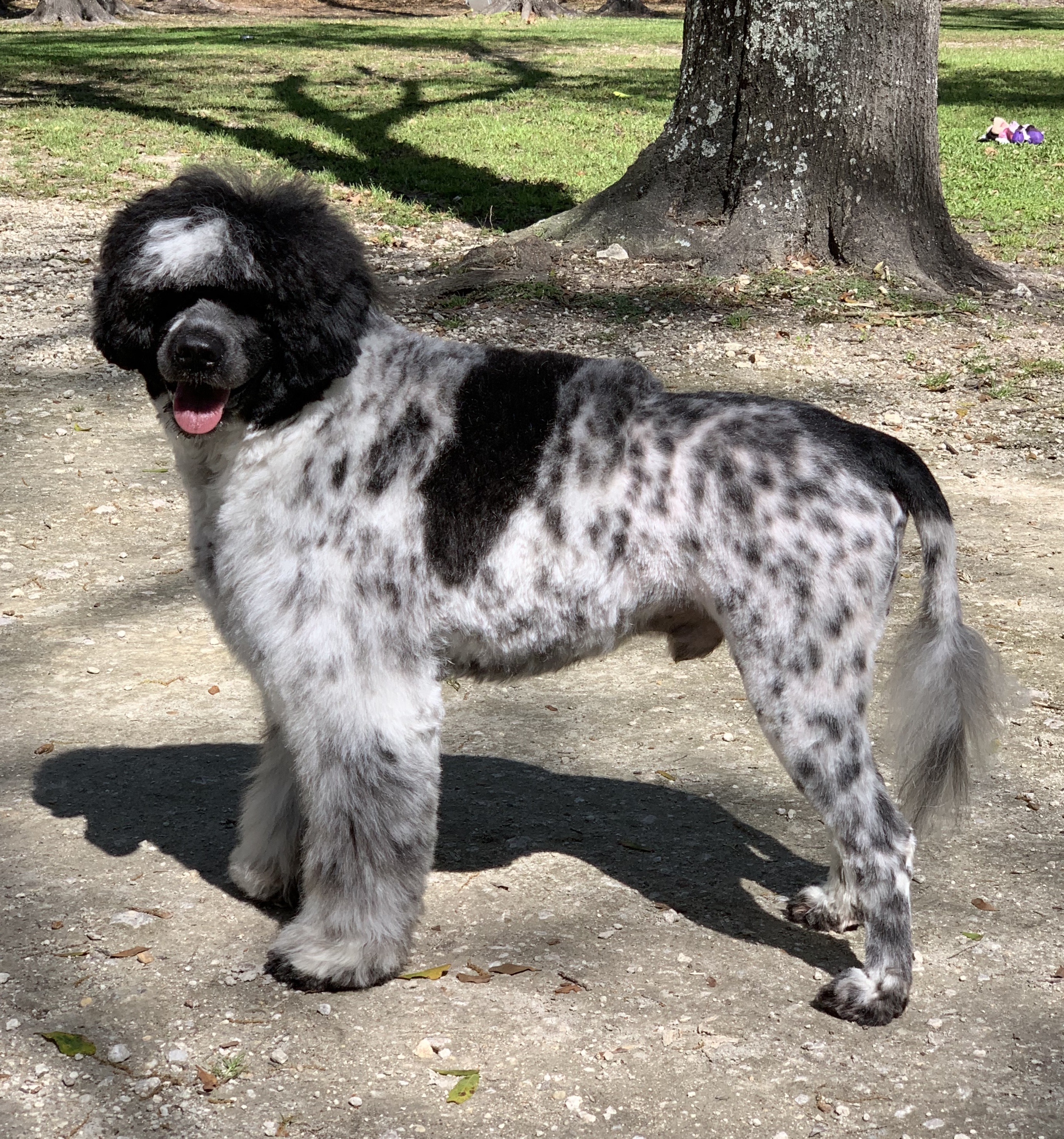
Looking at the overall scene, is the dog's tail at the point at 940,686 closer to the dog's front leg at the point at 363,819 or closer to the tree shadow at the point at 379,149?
the dog's front leg at the point at 363,819

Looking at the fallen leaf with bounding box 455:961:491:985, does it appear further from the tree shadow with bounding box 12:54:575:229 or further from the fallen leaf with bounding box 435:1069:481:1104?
the tree shadow with bounding box 12:54:575:229

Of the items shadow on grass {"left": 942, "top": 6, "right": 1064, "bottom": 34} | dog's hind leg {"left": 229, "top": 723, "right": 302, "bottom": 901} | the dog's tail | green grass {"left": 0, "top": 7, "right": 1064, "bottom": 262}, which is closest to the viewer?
the dog's tail

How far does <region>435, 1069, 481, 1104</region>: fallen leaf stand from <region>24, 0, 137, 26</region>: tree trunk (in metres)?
25.2

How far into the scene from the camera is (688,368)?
8.23 metres

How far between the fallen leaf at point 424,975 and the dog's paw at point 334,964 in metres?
0.04

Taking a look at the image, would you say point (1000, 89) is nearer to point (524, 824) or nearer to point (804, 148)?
point (804, 148)

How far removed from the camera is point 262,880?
3816 millimetres

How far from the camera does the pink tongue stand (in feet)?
10.7

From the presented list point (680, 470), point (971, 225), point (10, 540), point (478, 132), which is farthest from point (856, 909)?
point (478, 132)

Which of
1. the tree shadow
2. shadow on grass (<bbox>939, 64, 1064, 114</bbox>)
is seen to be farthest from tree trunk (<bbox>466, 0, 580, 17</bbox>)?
the tree shadow

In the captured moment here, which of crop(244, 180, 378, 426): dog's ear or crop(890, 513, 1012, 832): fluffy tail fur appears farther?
crop(890, 513, 1012, 832): fluffy tail fur

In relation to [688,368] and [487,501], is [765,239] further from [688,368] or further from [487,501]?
[487,501]

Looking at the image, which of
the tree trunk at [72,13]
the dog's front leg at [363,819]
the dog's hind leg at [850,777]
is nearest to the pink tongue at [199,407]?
the dog's front leg at [363,819]

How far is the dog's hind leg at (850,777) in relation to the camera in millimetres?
3250
